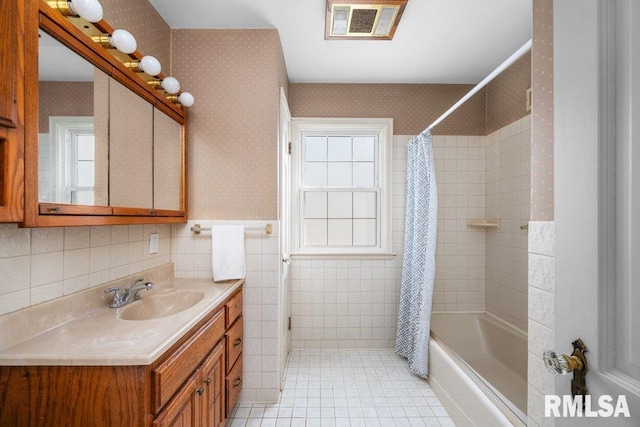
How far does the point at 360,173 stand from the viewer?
112 inches

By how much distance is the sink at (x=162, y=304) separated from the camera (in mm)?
1457

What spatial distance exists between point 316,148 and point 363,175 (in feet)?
1.70

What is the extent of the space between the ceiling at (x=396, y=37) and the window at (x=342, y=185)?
0.45 m

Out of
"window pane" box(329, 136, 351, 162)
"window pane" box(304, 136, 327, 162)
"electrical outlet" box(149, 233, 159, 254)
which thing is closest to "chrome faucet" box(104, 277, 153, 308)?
"electrical outlet" box(149, 233, 159, 254)

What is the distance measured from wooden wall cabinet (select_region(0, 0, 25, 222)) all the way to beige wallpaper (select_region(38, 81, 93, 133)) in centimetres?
8

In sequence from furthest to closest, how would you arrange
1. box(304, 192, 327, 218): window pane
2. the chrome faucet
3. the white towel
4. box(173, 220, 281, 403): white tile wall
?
box(304, 192, 327, 218): window pane < box(173, 220, 281, 403): white tile wall < the white towel < the chrome faucet

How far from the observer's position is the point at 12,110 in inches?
32.1

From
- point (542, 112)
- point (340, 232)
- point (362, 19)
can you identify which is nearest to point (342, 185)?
point (340, 232)

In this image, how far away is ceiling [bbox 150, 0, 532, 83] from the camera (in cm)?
180

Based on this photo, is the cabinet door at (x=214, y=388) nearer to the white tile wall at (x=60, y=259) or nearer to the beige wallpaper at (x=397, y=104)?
the white tile wall at (x=60, y=259)

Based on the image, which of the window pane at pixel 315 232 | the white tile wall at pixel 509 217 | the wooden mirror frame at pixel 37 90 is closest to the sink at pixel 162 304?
the wooden mirror frame at pixel 37 90

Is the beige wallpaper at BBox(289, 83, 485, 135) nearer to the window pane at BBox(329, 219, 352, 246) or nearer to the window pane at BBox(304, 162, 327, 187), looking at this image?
the window pane at BBox(304, 162, 327, 187)

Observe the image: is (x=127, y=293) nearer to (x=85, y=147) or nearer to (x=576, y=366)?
(x=85, y=147)

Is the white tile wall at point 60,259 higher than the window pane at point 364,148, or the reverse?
the window pane at point 364,148
